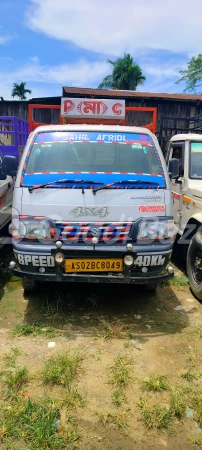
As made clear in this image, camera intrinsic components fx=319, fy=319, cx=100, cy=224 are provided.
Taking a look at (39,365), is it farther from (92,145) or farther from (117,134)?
(117,134)

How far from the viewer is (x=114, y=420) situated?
2178 mm

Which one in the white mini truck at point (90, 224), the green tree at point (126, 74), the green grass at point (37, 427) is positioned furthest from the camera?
the green tree at point (126, 74)

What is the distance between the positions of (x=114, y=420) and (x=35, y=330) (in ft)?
4.24

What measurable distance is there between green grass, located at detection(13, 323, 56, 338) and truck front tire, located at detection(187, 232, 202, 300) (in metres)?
1.88

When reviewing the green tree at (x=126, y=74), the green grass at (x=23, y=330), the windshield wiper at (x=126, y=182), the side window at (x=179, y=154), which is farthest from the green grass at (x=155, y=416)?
the green tree at (x=126, y=74)

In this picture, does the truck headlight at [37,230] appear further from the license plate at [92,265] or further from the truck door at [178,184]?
the truck door at [178,184]

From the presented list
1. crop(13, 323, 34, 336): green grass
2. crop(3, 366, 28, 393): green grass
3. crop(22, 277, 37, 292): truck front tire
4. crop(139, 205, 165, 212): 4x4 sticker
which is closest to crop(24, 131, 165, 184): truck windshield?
crop(139, 205, 165, 212): 4x4 sticker

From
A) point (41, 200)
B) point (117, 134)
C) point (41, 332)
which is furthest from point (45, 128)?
point (41, 332)

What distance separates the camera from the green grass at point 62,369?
98.9 inches

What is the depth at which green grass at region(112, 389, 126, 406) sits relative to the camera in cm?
232

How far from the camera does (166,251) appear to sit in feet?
10.6

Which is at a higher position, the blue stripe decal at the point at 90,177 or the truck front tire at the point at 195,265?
the blue stripe decal at the point at 90,177

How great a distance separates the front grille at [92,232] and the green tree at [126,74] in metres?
28.6

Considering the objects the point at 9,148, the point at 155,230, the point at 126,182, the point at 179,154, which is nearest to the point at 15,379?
the point at 155,230
